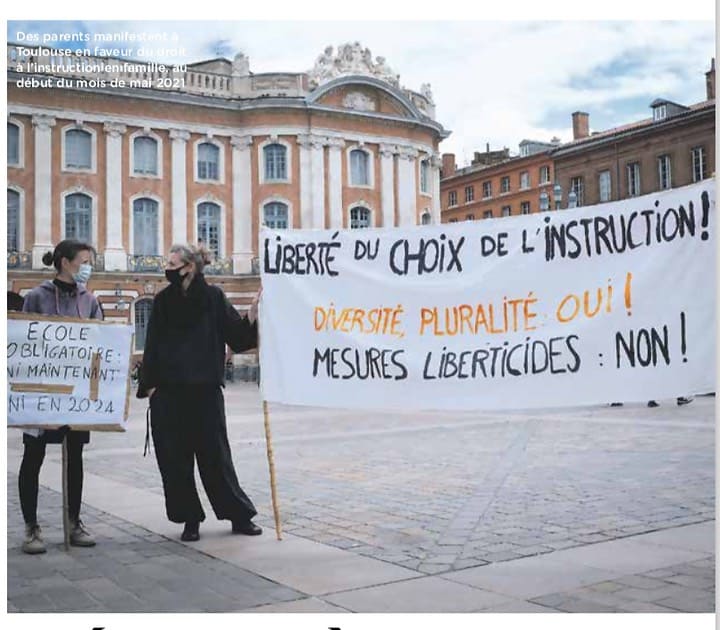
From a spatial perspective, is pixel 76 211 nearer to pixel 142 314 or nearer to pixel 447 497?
pixel 142 314

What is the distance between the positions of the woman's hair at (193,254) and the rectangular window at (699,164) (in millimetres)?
2774

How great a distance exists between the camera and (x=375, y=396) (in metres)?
5.32

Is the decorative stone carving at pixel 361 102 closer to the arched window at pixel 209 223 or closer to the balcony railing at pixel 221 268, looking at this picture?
the arched window at pixel 209 223

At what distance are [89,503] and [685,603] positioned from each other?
434cm

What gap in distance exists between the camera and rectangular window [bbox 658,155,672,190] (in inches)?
217

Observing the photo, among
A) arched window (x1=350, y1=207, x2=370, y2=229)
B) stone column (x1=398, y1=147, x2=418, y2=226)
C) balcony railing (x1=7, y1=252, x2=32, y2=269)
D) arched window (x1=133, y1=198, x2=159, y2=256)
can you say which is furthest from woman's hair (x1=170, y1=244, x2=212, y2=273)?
arched window (x1=350, y1=207, x2=370, y2=229)

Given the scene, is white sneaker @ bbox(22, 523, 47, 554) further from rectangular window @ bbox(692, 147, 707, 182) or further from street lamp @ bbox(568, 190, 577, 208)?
street lamp @ bbox(568, 190, 577, 208)

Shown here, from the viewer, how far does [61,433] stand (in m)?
5.60

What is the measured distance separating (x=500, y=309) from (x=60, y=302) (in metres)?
2.54

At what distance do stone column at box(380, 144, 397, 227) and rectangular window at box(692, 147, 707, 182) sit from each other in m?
10.4

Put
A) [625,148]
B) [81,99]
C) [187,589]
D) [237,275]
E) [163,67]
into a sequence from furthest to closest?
[237,275], [625,148], [81,99], [163,67], [187,589]

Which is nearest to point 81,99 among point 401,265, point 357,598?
point 401,265

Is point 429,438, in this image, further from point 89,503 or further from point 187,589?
point 187,589

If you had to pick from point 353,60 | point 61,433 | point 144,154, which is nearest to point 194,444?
point 61,433
